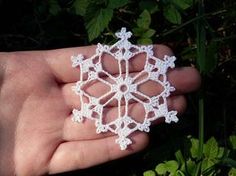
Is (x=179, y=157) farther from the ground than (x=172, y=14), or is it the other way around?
(x=172, y=14)

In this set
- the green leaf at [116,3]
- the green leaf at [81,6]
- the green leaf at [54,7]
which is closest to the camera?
the green leaf at [116,3]


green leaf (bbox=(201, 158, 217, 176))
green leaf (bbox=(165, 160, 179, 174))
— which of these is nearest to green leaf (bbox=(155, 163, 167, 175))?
green leaf (bbox=(165, 160, 179, 174))

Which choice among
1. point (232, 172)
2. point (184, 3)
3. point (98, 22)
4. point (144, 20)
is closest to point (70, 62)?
point (98, 22)

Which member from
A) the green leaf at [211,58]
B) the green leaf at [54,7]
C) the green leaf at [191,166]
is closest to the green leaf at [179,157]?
the green leaf at [191,166]

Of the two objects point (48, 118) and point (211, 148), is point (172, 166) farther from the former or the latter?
point (48, 118)

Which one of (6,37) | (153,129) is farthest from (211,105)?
(6,37)

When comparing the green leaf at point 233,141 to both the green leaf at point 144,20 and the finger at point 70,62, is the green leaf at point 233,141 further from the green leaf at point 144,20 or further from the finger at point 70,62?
the green leaf at point 144,20
